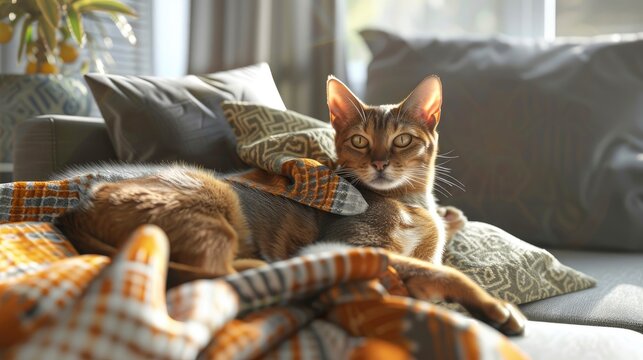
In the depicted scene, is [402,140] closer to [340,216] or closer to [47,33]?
[340,216]

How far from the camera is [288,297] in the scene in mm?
835

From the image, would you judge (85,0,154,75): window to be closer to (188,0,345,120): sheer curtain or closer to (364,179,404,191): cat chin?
(188,0,345,120): sheer curtain

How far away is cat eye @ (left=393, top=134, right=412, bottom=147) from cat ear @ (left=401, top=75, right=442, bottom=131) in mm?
69

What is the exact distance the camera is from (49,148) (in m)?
1.85

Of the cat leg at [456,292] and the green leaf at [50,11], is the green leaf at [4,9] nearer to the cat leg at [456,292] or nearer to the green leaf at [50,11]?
the green leaf at [50,11]

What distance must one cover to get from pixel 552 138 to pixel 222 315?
155cm

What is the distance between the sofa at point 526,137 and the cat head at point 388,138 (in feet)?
1.27

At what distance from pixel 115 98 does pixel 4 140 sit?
28.6 inches

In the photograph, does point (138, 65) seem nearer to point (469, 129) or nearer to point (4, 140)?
point (4, 140)

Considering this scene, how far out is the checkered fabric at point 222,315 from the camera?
0.68m

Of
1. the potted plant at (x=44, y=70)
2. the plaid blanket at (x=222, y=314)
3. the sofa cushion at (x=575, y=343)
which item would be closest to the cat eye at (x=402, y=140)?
the sofa cushion at (x=575, y=343)

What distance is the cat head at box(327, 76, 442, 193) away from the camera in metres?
1.50

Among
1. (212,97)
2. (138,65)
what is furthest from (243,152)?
(138,65)

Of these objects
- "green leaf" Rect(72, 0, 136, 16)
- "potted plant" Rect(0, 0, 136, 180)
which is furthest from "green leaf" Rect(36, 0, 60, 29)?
"green leaf" Rect(72, 0, 136, 16)
